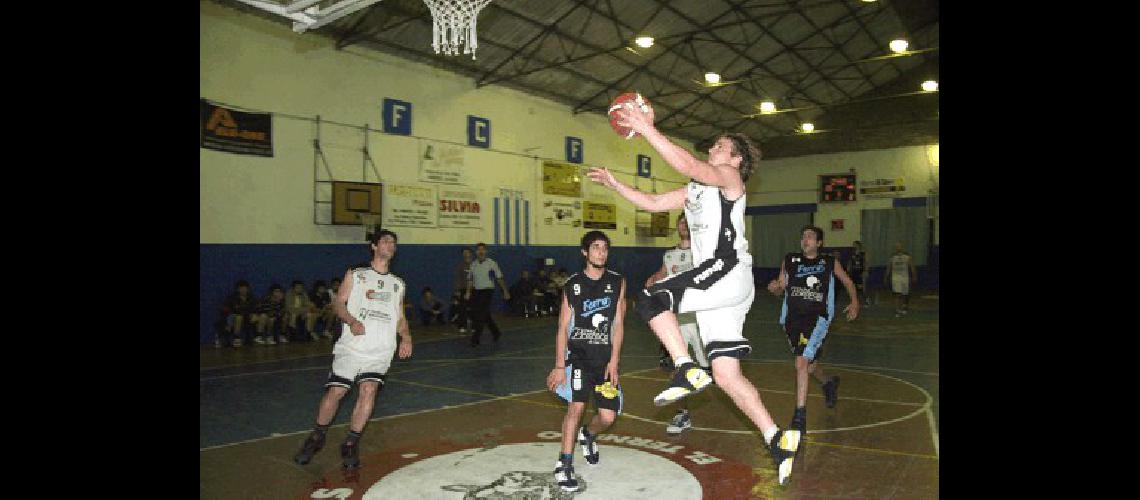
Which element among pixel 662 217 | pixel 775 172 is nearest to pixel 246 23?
pixel 662 217

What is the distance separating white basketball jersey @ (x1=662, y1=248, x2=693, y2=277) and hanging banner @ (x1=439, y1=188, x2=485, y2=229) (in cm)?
1300

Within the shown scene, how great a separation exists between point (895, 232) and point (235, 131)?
1040 inches

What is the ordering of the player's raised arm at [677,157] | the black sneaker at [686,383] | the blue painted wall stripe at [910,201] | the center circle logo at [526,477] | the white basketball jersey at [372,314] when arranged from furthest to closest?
the blue painted wall stripe at [910,201] → the white basketball jersey at [372,314] → the center circle logo at [526,477] → the black sneaker at [686,383] → the player's raised arm at [677,157]

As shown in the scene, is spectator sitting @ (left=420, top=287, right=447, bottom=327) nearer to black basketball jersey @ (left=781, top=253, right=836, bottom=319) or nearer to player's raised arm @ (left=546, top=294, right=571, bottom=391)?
black basketball jersey @ (left=781, top=253, right=836, bottom=319)

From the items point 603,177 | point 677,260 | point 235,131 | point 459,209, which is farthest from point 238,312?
point 603,177

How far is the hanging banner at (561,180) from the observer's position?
80.8ft

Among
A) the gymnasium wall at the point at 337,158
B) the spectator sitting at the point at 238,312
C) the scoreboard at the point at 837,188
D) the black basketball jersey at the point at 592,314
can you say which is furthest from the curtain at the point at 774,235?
the black basketball jersey at the point at 592,314

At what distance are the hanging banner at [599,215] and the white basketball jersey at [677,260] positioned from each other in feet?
57.8

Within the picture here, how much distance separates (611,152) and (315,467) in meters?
22.9

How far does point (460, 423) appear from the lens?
7.61 m

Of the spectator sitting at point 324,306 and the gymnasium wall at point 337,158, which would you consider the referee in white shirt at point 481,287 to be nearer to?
the spectator sitting at point 324,306

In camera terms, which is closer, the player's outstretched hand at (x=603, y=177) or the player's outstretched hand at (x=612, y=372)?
the player's outstretched hand at (x=603, y=177)

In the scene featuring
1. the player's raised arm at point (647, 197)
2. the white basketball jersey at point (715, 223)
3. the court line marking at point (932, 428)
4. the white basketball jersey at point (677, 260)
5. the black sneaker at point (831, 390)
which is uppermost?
the player's raised arm at point (647, 197)
